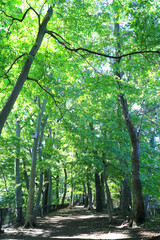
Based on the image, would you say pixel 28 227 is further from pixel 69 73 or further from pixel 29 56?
pixel 29 56

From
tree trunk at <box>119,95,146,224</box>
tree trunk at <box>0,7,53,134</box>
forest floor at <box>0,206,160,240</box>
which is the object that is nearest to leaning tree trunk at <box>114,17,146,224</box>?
tree trunk at <box>119,95,146,224</box>

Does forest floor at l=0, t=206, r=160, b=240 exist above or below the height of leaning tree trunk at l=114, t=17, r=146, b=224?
below

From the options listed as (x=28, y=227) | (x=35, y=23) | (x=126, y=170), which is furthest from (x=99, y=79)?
(x=28, y=227)

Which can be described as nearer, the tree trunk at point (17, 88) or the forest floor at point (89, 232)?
the tree trunk at point (17, 88)

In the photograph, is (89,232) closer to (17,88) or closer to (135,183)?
(135,183)

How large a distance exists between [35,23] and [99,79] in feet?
12.6

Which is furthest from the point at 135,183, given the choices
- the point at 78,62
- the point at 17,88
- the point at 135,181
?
the point at 17,88

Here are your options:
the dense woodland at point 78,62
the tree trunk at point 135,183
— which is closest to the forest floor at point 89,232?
the tree trunk at point 135,183

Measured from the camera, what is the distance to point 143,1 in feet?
17.0

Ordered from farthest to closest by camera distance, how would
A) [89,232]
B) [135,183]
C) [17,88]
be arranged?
[89,232] → [135,183] → [17,88]

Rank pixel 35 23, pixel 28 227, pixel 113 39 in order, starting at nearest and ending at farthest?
pixel 35 23 → pixel 113 39 → pixel 28 227

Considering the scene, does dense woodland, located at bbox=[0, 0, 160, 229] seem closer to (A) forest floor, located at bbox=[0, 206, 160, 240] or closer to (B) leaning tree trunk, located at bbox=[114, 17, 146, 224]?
(B) leaning tree trunk, located at bbox=[114, 17, 146, 224]

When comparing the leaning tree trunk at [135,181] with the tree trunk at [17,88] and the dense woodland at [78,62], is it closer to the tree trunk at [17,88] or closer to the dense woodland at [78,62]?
the dense woodland at [78,62]

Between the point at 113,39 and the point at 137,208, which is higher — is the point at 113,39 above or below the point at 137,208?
above
